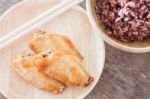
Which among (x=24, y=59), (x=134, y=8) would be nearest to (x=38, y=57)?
(x=24, y=59)

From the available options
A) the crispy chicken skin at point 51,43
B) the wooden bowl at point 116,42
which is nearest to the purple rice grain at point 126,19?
the wooden bowl at point 116,42

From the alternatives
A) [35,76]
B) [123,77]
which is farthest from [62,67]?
[123,77]

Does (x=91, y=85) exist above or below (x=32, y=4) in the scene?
below

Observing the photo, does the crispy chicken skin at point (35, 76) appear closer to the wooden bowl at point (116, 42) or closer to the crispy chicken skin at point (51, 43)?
the crispy chicken skin at point (51, 43)

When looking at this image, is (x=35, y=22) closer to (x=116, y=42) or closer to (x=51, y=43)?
(x=51, y=43)

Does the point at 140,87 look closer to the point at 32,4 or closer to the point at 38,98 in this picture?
the point at 38,98
